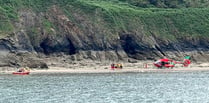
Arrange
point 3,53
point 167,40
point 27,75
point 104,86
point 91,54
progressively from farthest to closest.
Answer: point 167,40, point 91,54, point 3,53, point 27,75, point 104,86

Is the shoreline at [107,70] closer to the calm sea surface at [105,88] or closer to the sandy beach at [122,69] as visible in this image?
the sandy beach at [122,69]

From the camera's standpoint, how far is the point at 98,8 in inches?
5094

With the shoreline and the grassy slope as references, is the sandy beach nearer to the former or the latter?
the shoreline

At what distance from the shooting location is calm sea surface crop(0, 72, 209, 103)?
223ft

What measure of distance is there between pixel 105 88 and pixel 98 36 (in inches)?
1617

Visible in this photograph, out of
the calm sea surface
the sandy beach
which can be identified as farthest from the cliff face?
the calm sea surface

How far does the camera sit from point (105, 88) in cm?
8006

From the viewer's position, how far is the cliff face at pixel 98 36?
366ft

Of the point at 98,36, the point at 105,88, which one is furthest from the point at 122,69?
the point at 105,88

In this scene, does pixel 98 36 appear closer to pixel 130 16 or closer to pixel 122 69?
pixel 122 69

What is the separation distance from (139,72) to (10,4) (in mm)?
27328

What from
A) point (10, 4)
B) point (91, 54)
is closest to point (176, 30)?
point (91, 54)

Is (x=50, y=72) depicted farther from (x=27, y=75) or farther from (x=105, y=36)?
(x=105, y=36)

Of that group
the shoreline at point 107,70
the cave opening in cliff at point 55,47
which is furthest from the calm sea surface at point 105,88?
the cave opening in cliff at point 55,47
